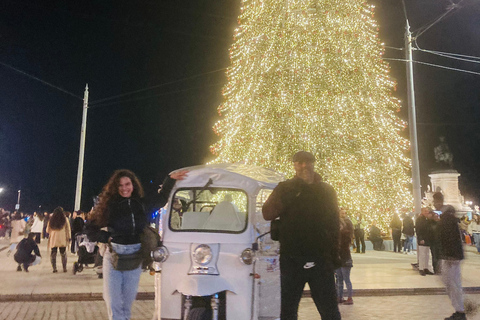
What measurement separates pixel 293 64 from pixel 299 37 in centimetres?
112

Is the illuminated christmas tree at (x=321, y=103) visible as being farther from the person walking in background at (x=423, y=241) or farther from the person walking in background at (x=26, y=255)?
the person walking in background at (x=26, y=255)

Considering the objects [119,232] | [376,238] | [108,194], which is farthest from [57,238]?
[376,238]

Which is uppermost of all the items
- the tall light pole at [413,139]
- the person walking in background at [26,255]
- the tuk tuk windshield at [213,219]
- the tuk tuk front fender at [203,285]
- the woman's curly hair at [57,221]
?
the tall light pole at [413,139]

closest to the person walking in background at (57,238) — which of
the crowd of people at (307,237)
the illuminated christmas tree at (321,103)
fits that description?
the illuminated christmas tree at (321,103)

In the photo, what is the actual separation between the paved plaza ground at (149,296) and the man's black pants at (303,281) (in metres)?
4.47

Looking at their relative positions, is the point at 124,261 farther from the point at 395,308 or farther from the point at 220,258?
the point at 395,308

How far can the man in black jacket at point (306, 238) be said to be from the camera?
4367mm

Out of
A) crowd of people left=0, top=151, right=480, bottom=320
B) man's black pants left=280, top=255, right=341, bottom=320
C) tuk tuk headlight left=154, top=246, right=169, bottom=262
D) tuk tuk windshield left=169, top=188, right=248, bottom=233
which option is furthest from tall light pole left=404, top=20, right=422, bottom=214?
man's black pants left=280, top=255, right=341, bottom=320

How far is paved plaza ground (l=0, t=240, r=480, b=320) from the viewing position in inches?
350

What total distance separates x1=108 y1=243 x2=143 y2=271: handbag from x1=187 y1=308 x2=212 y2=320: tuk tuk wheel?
2.52ft

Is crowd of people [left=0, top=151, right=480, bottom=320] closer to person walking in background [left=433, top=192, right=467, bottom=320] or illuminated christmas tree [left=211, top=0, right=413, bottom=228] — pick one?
person walking in background [left=433, top=192, right=467, bottom=320]

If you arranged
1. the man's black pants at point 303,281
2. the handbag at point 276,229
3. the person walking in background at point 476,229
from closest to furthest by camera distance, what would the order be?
the man's black pants at point 303,281 < the handbag at point 276,229 < the person walking in background at point 476,229

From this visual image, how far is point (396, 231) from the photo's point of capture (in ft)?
77.4

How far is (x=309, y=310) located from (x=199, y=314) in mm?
4344
